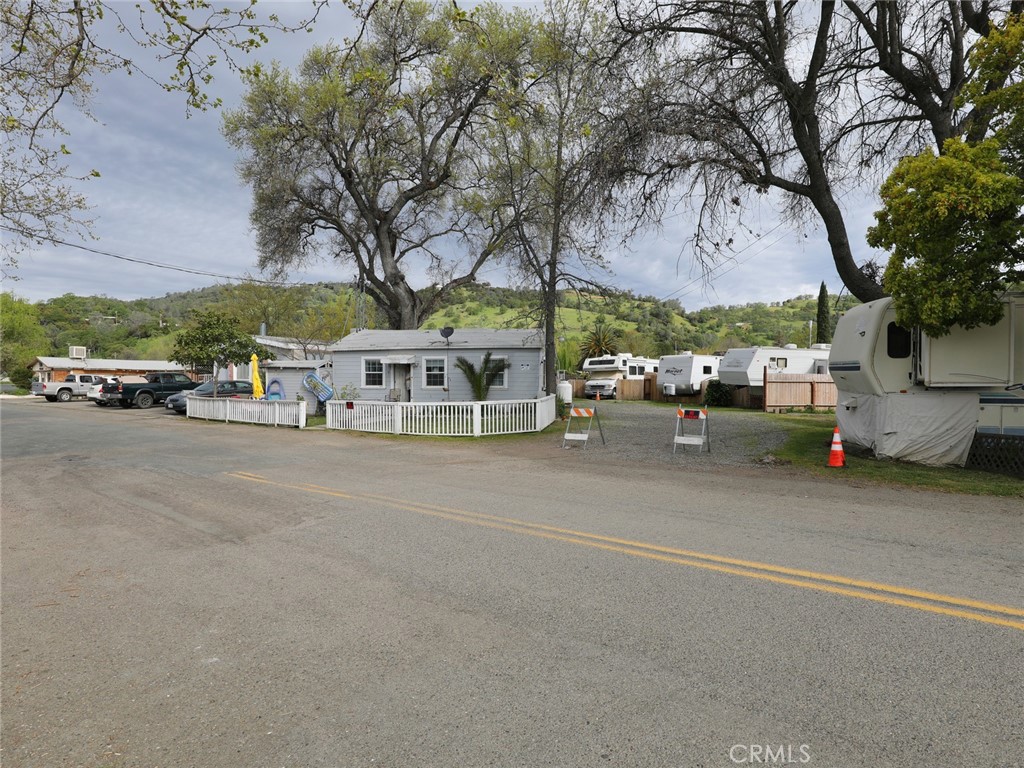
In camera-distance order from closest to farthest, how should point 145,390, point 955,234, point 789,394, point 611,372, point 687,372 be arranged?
point 955,234, point 789,394, point 687,372, point 145,390, point 611,372

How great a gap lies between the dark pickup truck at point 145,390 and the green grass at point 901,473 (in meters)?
29.5

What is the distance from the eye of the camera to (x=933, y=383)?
32.8 ft

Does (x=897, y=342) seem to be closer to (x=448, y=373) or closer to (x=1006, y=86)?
(x=1006, y=86)

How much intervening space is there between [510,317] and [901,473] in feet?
48.6

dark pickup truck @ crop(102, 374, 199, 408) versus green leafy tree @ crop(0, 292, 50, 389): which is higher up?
green leafy tree @ crop(0, 292, 50, 389)

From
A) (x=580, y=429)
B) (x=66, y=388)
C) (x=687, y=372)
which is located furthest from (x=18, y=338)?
(x=580, y=429)

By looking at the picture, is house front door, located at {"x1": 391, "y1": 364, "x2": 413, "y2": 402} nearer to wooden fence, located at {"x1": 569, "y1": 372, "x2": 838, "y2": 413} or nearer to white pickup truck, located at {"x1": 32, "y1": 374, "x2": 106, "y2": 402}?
wooden fence, located at {"x1": 569, "y1": 372, "x2": 838, "y2": 413}

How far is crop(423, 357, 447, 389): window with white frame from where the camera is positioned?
75.2 feet

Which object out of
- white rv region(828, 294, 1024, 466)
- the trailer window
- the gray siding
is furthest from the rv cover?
the gray siding

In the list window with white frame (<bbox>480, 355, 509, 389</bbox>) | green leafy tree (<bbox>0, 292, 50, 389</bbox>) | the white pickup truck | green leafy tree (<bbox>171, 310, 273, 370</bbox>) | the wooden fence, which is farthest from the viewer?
green leafy tree (<bbox>0, 292, 50, 389</bbox>)

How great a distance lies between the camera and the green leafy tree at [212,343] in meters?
22.8

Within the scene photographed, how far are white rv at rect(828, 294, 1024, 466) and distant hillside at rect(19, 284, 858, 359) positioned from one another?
29.8 ft

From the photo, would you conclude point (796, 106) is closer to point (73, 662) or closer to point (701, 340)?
point (73, 662)

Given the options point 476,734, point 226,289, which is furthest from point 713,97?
point 226,289
